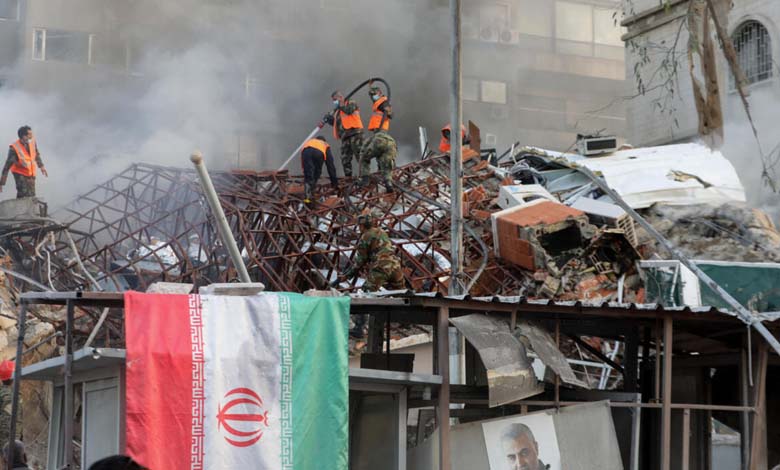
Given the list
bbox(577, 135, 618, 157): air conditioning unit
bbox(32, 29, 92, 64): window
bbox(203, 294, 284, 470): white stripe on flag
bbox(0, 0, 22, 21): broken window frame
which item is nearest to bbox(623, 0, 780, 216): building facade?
bbox(577, 135, 618, 157): air conditioning unit

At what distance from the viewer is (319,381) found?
10617 mm

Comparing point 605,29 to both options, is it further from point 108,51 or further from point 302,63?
point 108,51

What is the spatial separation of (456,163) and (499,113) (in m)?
26.8

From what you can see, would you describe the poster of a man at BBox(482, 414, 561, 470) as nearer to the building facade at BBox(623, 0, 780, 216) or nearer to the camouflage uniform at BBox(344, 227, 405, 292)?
→ the camouflage uniform at BBox(344, 227, 405, 292)

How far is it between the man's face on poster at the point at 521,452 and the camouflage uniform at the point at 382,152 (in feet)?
31.2

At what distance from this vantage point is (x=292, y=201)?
66.2ft

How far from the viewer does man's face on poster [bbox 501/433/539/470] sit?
1159 centimetres

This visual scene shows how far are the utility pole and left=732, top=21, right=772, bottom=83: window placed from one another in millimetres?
13878

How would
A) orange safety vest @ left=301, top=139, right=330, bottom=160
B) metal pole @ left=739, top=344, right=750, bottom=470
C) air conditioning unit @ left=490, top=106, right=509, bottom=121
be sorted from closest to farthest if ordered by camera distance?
metal pole @ left=739, top=344, right=750, bottom=470
orange safety vest @ left=301, top=139, right=330, bottom=160
air conditioning unit @ left=490, top=106, right=509, bottom=121

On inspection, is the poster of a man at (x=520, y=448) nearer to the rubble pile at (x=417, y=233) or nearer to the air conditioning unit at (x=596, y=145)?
the rubble pile at (x=417, y=233)

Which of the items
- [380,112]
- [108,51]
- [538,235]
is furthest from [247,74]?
[538,235]

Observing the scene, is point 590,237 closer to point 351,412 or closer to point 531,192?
point 531,192

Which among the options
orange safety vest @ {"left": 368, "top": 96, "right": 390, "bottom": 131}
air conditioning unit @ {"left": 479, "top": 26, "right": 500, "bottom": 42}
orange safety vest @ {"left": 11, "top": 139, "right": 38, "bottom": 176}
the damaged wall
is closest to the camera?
orange safety vest @ {"left": 11, "top": 139, "right": 38, "bottom": 176}

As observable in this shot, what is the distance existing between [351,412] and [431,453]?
1073 millimetres
